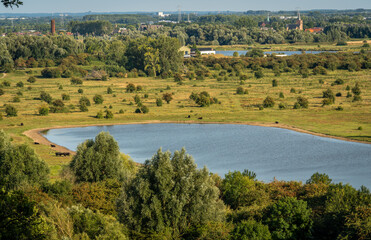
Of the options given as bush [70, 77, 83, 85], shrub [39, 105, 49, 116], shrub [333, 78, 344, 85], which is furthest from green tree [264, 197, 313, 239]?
bush [70, 77, 83, 85]

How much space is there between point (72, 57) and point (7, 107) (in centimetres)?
7113

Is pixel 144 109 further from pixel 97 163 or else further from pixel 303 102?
pixel 97 163

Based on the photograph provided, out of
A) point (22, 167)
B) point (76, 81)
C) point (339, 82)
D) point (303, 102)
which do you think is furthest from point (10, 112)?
point (339, 82)

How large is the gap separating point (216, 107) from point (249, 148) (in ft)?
78.3

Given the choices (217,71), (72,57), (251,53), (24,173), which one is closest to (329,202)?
(24,173)

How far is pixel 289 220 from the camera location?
89.8 ft

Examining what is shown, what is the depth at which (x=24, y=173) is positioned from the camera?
38.7 metres

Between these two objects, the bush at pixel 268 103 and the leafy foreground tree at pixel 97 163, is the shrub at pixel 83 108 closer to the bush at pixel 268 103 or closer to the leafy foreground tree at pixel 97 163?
the bush at pixel 268 103

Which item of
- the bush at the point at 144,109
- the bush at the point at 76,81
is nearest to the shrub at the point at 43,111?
the bush at the point at 144,109

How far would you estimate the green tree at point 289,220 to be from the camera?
26784 mm

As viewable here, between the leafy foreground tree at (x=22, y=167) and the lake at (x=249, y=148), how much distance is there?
652 inches

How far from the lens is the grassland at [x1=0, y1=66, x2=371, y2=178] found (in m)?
69.2

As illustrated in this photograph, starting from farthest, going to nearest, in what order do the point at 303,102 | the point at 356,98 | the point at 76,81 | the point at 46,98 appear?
the point at 76,81 < the point at 46,98 < the point at 356,98 < the point at 303,102

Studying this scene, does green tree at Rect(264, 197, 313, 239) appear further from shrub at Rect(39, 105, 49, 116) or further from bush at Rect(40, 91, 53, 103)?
bush at Rect(40, 91, 53, 103)
